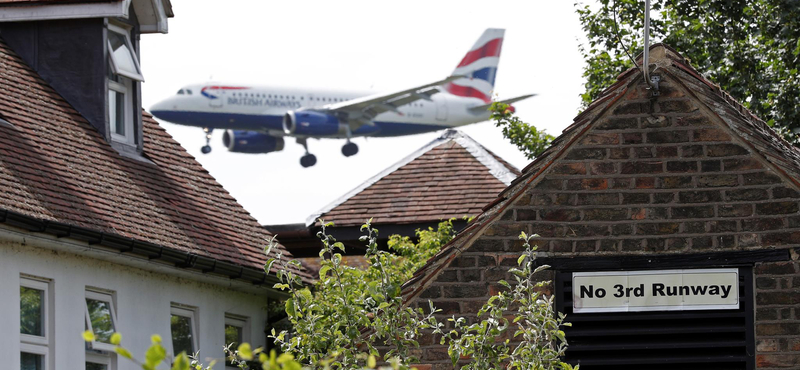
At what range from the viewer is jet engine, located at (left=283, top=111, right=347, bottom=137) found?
81125mm

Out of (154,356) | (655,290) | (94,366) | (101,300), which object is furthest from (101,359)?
(154,356)

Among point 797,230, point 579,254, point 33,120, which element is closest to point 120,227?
point 33,120

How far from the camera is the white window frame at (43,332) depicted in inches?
455

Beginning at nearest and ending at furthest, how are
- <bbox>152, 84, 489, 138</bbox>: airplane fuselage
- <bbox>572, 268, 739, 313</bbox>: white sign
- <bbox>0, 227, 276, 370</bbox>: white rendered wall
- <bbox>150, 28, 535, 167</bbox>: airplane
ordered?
1. <bbox>572, 268, 739, 313</bbox>: white sign
2. <bbox>0, 227, 276, 370</bbox>: white rendered wall
3. <bbox>150, 28, 535, 167</bbox>: airplane
4. <bbox>152, 84, 489, 138</bbox>: airplane fuselage

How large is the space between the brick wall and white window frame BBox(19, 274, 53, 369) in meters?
4.33

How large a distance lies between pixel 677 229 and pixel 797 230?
27.5 inches

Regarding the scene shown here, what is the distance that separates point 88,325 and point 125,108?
3888 millimetres

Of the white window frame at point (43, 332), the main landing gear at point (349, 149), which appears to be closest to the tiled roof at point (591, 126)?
the white window frame at point (43, 332)

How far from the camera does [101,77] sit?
15305 mm

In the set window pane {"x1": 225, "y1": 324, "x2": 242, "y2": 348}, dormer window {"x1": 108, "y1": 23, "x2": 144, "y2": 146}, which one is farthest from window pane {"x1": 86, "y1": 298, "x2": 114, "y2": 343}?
dormer window {"x1": 108, "y1": 23, "x2": 144, "y2": 146}

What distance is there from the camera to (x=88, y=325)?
12.6m

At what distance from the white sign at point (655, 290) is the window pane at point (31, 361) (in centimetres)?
510

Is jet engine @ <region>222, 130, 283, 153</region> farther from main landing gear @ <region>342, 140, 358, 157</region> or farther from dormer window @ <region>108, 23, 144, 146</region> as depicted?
dormer window @ <region>108, 23, 144, 146</region>

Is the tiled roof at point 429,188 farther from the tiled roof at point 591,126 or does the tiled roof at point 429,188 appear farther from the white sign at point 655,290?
the white sign at point 655,290
